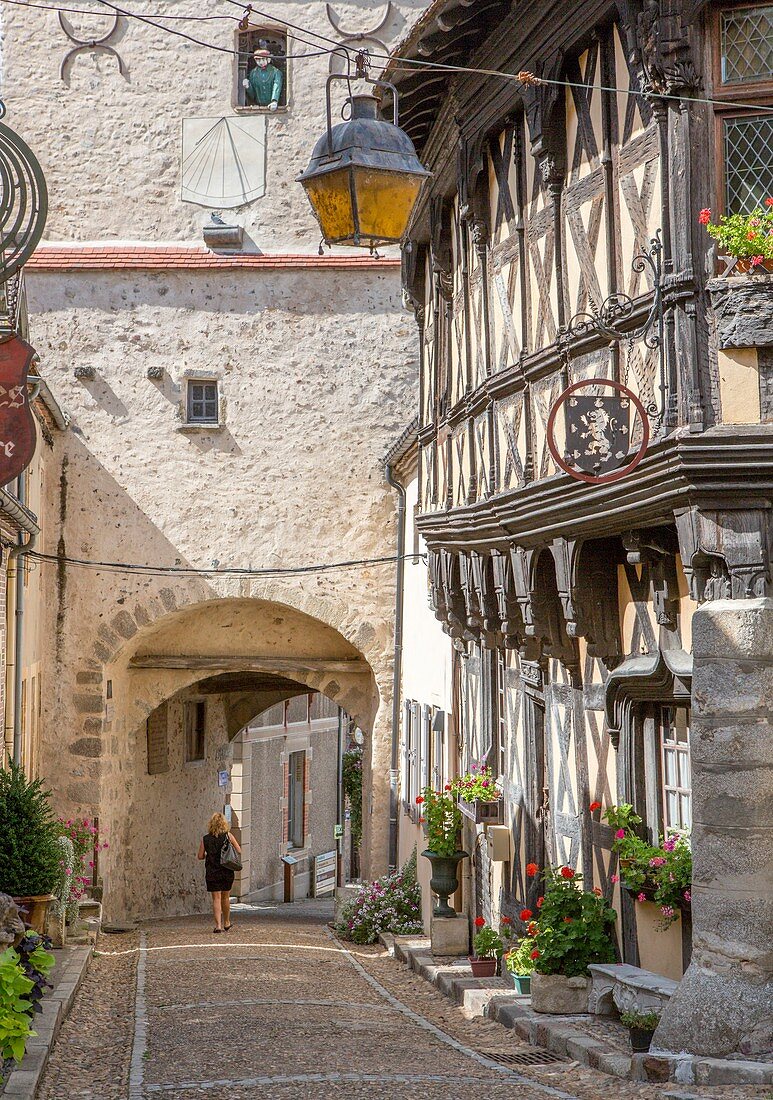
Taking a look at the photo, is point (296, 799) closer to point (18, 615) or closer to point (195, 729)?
point (195, 729)

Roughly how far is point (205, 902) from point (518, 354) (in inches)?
541

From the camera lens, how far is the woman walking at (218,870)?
14.8m

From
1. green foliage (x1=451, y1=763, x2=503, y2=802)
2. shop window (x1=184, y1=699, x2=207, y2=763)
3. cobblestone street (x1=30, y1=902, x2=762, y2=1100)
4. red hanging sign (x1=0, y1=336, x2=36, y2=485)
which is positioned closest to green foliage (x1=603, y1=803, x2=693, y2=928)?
cobblestone street (x1=30, y1=902, x2=762, y2=1100)

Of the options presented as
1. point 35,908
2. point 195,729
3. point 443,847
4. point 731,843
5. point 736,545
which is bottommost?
point 35,908

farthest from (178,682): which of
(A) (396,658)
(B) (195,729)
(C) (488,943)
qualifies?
(C) (488,943)

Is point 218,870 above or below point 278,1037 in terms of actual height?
above

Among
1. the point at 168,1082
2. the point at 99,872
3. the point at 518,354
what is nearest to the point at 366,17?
the point at 518,354

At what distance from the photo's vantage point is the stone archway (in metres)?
16.3

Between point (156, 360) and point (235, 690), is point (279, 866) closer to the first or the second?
point (235, 690)

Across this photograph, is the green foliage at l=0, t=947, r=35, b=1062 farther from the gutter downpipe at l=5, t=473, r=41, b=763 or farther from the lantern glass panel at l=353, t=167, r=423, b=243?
the gutter downpipe at l=5, t=473, r=41, b=763

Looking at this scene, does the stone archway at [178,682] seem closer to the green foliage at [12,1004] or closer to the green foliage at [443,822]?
the green foliage at [443,822]

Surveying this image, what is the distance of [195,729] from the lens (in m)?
21.2

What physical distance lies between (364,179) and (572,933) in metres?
4.31

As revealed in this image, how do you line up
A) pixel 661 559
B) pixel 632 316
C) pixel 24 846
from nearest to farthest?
pixel 632 316, pixel 661 559, pixel 24 846
